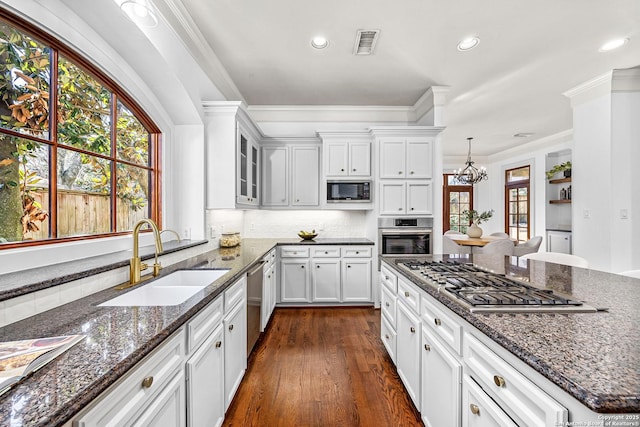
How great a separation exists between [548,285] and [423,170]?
2.48 m

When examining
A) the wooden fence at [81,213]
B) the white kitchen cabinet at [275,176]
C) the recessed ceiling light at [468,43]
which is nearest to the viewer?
the wooden fence at [81,213]

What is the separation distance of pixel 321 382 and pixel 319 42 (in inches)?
115

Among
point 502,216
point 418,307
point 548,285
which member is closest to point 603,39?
point 548,285

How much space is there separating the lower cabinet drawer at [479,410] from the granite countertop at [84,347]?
3.75ft

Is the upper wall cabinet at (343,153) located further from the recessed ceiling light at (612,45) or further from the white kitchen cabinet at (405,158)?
the recessed ceiling light at (612,45)

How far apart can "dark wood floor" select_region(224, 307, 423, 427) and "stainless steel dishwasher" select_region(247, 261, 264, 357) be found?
0.73 feet

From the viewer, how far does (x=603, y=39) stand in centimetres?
273

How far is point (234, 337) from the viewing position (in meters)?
Result: 1.98

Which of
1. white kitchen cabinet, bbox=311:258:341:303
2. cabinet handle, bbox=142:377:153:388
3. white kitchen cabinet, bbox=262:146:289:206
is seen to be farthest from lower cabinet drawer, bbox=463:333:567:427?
white kitchen cabinet, bbox=262:146:289:206

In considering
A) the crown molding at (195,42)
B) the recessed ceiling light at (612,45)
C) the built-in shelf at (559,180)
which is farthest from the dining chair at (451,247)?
the crown molding at (195,42)

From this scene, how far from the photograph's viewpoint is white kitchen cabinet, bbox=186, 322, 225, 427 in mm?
1294

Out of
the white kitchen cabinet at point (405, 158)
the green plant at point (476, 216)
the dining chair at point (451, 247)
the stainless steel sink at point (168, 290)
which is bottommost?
the dining chair at point (451, 247)

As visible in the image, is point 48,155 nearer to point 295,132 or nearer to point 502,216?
point 295,132

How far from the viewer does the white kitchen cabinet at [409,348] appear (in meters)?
1.77
